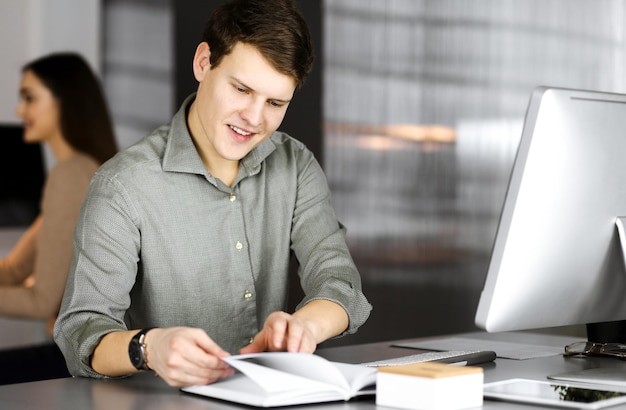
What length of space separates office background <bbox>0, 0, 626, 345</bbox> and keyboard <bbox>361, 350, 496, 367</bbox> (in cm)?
292

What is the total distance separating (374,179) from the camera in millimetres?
4938

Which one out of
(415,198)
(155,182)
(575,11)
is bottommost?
(415,198)

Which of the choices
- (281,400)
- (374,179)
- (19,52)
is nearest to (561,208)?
(281,400)

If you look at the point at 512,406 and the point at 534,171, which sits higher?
the point at 534,171

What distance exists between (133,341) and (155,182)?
464mm

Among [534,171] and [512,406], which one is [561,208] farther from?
[512,406]

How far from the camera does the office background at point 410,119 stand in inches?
187

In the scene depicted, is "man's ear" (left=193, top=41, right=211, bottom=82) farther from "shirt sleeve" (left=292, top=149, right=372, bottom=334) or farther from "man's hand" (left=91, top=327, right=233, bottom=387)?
"man's hand" (left=91, top=327, right=233, bottom=387)

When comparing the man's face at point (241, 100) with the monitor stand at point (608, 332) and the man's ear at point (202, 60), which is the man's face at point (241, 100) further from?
the monitor stand at point (608, 332)

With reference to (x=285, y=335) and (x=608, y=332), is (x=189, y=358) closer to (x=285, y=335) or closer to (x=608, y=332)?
(x=285, y=335)

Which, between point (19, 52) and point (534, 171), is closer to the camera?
point (534, 171)

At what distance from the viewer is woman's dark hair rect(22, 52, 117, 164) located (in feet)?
11.1

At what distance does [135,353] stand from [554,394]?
0.65m

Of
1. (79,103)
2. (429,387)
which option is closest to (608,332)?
(429,387)
